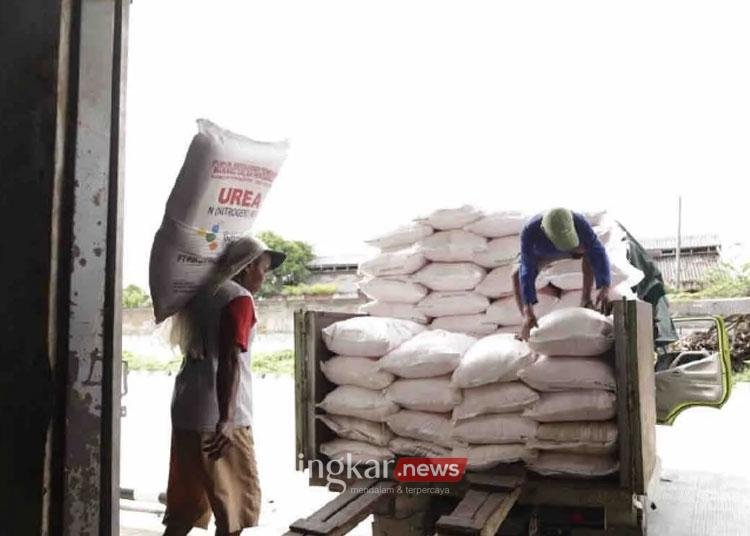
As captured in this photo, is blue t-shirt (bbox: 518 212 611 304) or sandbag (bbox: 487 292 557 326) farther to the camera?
sandbag (bbox: 487 292 557 326)

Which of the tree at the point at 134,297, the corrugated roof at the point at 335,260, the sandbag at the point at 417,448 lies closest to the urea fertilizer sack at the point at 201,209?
the sandbag at the point at 417,448

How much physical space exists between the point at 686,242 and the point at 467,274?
15.7 m

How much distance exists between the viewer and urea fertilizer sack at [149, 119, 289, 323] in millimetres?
2443

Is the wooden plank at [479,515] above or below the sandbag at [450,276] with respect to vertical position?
below

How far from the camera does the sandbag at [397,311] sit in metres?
3.65

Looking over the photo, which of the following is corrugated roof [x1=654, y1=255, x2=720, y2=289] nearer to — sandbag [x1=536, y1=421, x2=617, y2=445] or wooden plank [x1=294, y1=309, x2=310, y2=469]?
sandbag [x1=536, y1=421, x2=617, y2=445]

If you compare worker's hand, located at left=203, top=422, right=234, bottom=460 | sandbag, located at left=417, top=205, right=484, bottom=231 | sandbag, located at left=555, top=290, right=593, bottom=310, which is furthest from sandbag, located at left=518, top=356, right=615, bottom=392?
worker's hand, located at left=203, top=422, right=234, bottom=460

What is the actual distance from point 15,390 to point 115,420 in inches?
7.0

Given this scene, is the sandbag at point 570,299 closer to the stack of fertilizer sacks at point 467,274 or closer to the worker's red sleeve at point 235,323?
the stack of fertilizer sacks at point 467,274

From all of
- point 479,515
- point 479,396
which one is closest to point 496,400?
point 479,396

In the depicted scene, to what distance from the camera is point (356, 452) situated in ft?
9.80

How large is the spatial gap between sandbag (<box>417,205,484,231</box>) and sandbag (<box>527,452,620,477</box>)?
1392 mm

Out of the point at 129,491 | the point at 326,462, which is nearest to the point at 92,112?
the point at 326,462

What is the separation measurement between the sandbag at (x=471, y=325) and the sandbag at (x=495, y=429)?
78 centimetres
